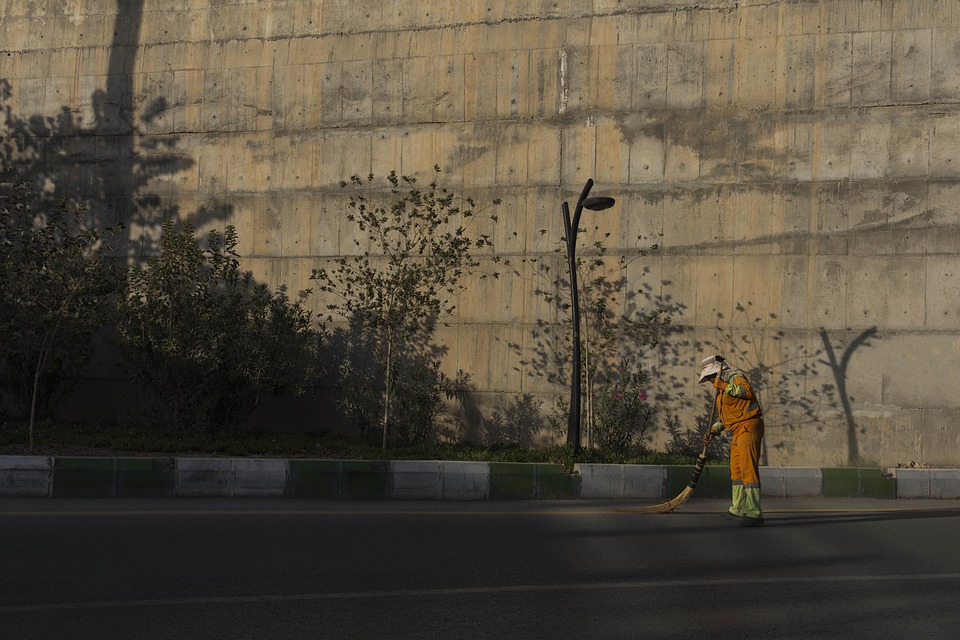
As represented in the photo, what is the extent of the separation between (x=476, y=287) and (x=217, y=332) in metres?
3.63

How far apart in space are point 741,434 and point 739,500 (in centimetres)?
59

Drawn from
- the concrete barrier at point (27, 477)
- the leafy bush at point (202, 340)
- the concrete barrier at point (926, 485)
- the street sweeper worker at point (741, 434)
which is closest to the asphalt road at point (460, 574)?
the street sweeper worker at point (741, 434)

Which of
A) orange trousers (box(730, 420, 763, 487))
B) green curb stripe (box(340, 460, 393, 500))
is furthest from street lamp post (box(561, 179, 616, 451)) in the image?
orange trousers (box(730, 420, 763, 487))

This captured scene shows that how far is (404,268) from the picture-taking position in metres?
13.6

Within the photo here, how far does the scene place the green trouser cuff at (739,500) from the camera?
354 inches

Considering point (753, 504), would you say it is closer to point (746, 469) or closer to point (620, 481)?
point (746, 469)

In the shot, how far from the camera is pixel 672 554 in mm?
7262

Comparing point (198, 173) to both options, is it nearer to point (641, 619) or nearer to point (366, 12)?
point (366, 12)

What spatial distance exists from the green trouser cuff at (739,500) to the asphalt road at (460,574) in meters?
0.18

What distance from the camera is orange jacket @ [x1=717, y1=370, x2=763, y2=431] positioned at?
30.0 ft

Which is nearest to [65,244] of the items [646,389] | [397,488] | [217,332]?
[217,332]

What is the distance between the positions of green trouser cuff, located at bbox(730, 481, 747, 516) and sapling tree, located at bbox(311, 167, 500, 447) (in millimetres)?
5665

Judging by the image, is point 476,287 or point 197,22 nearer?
point 476,287

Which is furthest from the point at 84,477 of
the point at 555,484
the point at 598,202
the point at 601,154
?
the point at 601,154
